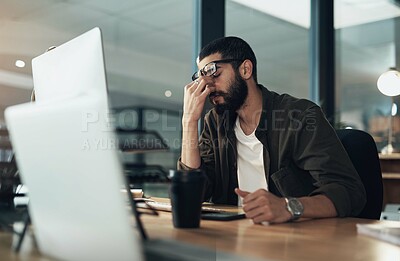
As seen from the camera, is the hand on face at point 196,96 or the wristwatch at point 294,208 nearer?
the wristwatch at point 294,208

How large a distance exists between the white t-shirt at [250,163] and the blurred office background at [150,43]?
47 centimetres

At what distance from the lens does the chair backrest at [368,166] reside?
1675 mm

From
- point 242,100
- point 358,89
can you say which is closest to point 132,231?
point 242,100

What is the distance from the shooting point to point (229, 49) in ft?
6.41

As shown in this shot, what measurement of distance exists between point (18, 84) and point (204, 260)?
1749 mm

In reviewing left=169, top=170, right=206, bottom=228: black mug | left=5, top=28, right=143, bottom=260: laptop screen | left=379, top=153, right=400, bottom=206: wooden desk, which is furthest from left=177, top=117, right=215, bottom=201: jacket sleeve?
left=379, top=153, right=400, bottom=206: wooden desk

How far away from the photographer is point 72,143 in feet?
2.26

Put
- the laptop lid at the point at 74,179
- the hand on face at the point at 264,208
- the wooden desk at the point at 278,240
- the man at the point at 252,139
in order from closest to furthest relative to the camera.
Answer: the laptop lid at the point at 74,179 → the wooden desk at the point at 278,240 → the hand on face at the point at 264,208 → the man at the point at 252,139

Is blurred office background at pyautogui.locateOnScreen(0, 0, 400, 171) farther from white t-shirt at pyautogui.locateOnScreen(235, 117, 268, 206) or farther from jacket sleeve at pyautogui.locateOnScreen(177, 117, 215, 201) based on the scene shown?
white t-shirt at pyautogui.locateOnScreen(235, 117, 268, 206)

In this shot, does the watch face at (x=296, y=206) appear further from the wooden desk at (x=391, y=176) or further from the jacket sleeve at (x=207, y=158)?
the wooden desk at (x=391, y=176)

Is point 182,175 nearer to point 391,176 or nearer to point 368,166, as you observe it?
point 368,166

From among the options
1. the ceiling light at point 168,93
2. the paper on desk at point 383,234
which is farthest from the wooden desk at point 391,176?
the paper on desk at point 383,234

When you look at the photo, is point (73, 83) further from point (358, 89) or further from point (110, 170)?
point (358, 89)

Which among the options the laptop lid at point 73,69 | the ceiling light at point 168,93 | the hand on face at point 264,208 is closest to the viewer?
the laptop lid at point 73,69
